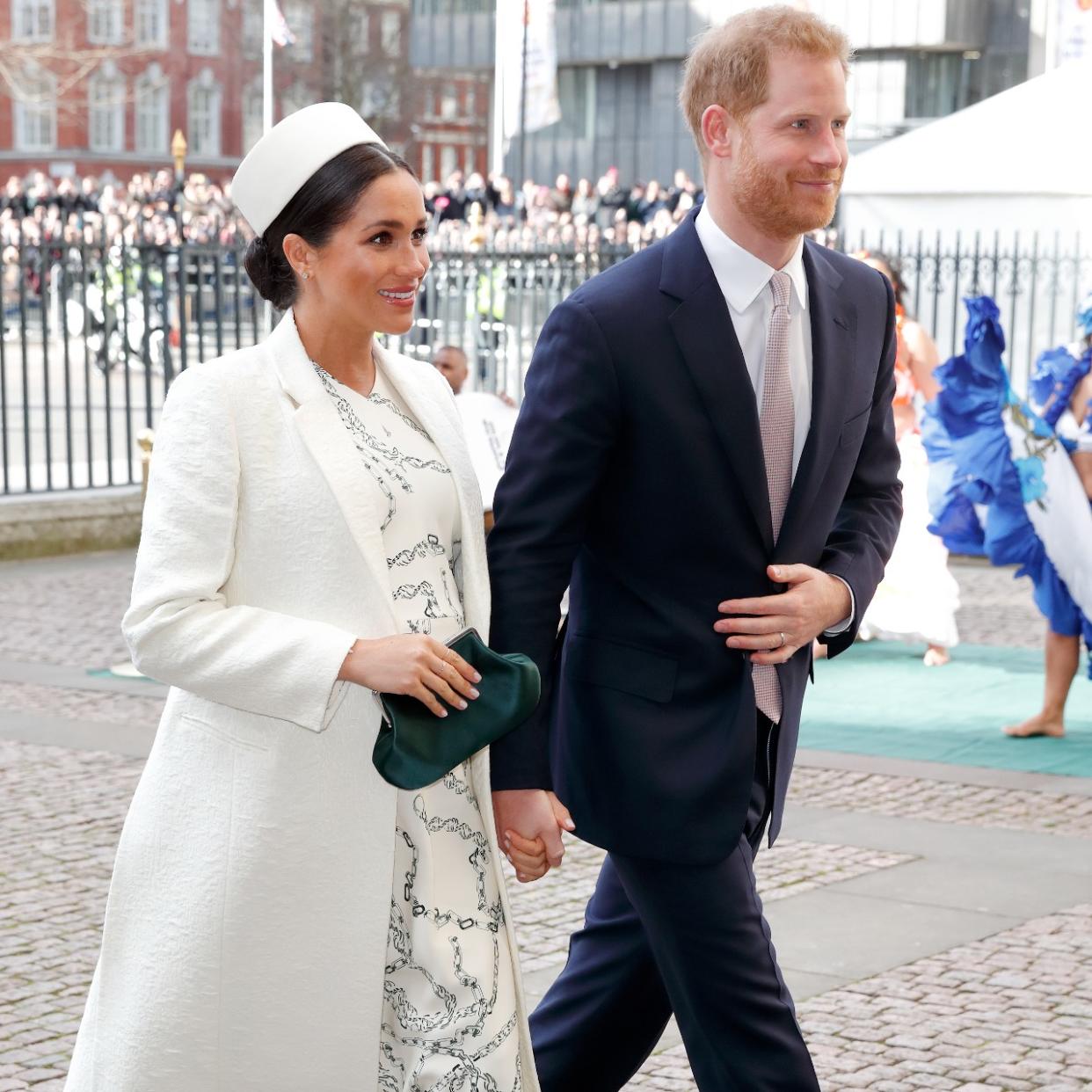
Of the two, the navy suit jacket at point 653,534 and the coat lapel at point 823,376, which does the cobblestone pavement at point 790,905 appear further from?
the coat lapel at point 823,376

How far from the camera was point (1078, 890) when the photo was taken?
18.3 feet

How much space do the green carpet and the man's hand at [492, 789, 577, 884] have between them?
4.79 m

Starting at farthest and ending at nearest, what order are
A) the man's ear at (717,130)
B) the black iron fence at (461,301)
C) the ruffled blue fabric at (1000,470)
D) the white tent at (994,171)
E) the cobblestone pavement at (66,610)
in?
the white tent at (994,171)
the black iron fence at (461,301)
the cobblestone pavement at (66,610)
the ruffled blue fabric at (1000,470)
the man's ear at (717,130)

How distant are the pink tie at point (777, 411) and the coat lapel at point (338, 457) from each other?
0.57 m

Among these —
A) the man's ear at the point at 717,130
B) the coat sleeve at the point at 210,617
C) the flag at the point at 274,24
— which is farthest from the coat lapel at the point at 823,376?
the flag at the point at 274,24

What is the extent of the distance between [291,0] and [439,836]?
58.5m

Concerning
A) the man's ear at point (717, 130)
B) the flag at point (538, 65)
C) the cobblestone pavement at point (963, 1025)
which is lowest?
the cobblestone pavement at point (963, 1025)

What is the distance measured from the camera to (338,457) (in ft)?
8.94

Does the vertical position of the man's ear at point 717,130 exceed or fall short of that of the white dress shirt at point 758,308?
it exceeds it

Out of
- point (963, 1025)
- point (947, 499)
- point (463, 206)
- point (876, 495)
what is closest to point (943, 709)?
point (947, 499)

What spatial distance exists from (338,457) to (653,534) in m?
0.46

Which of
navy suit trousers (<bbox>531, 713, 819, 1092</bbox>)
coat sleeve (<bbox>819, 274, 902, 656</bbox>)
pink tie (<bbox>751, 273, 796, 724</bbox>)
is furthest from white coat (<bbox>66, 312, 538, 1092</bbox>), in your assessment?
coat sleeve (<bbox>819, 274, 902, 656</bbox>)

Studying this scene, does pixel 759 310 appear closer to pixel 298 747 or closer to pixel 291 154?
pixel 291 154

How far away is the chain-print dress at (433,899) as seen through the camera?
8.99 feet
